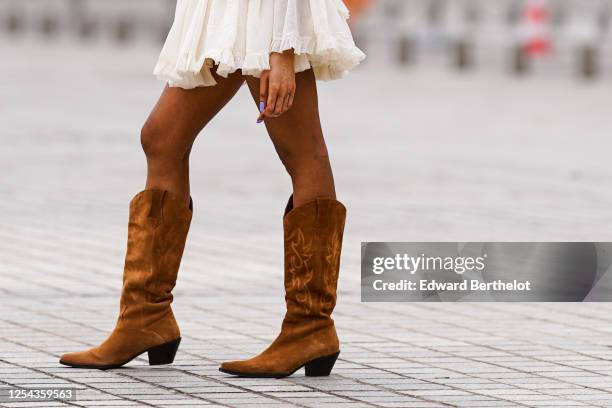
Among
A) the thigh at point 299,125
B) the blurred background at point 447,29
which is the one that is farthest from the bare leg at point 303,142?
the blurred background at point 447,29

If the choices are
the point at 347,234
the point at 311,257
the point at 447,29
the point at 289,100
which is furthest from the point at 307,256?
the point at 447,29

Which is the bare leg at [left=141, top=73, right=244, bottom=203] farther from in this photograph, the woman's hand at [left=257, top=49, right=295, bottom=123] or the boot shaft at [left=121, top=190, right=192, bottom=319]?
the woman's hand at [left=257, top=49, right=295, bottom=123]

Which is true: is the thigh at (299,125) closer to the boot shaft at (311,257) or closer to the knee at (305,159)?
the knee at (305,159)

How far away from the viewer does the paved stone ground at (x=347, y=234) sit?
205 inches

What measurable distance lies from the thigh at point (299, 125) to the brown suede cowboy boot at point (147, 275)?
1.20ft

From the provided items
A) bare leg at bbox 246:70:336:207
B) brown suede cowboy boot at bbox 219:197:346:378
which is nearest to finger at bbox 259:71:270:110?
bare leg at bbox 246:70:336:207

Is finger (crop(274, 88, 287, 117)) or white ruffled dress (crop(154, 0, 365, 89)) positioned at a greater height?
white ruffled dress (crop(154, 0, 365, 89))

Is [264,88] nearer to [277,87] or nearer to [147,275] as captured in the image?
[277,87]

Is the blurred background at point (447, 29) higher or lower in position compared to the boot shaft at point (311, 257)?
higher

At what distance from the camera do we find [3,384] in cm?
499

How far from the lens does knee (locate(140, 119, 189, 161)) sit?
17.0 feet

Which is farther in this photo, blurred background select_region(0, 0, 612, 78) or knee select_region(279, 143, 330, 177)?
blurred background select_region(0, 0, 612, 78)

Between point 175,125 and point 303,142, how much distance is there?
1.24 ft

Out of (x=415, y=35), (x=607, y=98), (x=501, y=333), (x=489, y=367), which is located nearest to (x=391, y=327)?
(x=501, y=333)
